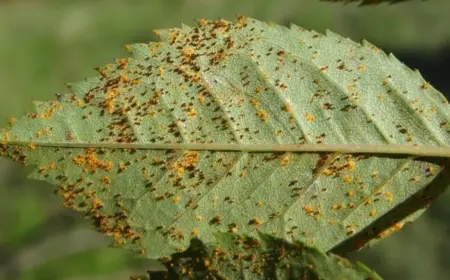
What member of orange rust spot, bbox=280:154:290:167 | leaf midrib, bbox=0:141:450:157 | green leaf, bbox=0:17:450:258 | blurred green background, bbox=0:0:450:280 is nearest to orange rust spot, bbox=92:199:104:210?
green leaf, bbox=0:17:450:258

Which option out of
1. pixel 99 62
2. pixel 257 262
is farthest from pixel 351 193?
pixel 99 62

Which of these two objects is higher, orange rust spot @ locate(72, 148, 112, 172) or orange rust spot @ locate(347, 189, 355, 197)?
orange rust spot @ locate(72, 148, 112, 172)

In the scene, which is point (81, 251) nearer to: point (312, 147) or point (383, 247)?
point (383, 247)

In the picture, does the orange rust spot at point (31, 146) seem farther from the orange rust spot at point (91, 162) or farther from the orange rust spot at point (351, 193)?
the orange rust spot at point (351, 193)

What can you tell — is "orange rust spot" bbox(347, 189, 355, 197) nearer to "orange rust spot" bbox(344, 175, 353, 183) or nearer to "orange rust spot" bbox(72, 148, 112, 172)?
"orange rust spot" bbox(344, 175, 353, 183)

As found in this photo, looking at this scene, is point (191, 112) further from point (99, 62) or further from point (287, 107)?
point (99, 62)

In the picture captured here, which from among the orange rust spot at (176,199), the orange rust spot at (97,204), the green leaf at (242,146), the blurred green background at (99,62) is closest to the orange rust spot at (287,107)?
the green leaf at (242,146)
